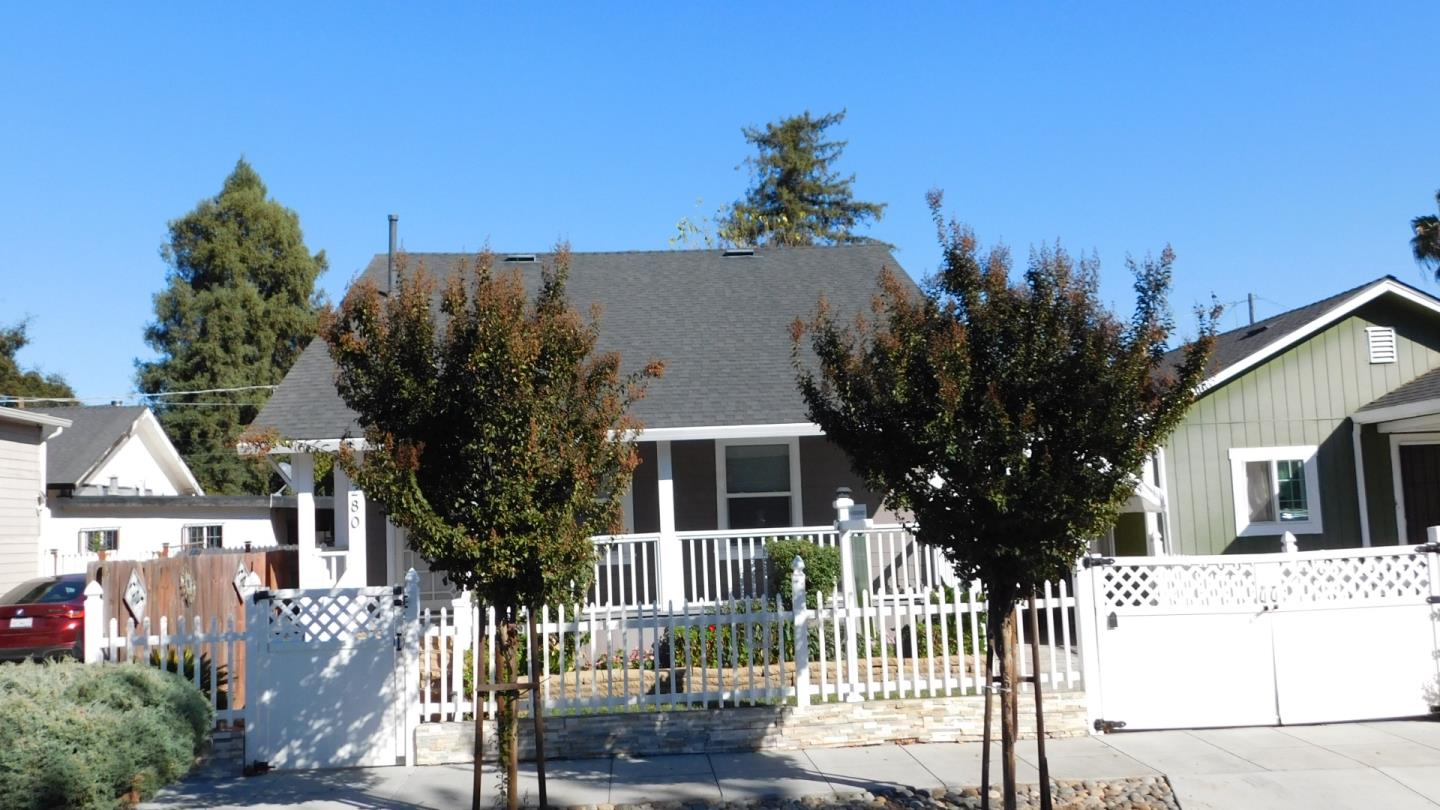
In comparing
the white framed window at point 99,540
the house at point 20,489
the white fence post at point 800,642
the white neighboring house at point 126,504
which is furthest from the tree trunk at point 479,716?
the white framed window at point 99,540

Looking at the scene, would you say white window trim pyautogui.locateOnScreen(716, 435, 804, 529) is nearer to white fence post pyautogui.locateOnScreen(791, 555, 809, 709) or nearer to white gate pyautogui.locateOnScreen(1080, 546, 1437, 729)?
white fence post pyautogui.locateOnScreen(791, 555, 809, 709)

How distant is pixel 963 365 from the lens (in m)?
6.93

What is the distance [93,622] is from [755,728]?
220 inches

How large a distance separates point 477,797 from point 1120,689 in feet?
18.1

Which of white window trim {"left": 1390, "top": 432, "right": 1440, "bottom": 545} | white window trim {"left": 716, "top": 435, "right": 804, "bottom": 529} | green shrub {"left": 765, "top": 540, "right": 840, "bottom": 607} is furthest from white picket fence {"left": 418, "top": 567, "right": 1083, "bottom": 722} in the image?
white window trim {"left": 1390, "top": 432, "right": 1440, "bottom": 545}

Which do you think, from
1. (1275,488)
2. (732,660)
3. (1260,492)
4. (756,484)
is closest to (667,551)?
(756,484)

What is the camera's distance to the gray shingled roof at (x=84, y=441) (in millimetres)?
27266

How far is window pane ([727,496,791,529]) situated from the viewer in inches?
588

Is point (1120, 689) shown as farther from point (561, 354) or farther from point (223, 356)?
point (223, 356)

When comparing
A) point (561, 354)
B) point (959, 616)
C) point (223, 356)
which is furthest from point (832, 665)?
point (223, 356)

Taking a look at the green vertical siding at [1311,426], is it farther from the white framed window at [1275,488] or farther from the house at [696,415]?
the house at [696,415]

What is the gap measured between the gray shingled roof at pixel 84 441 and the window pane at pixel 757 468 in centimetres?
1967

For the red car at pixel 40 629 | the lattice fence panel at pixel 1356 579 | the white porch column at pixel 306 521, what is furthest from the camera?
the red car at pixel 40 629

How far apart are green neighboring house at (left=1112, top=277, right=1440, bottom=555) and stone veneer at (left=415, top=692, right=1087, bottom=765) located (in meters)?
5.37
